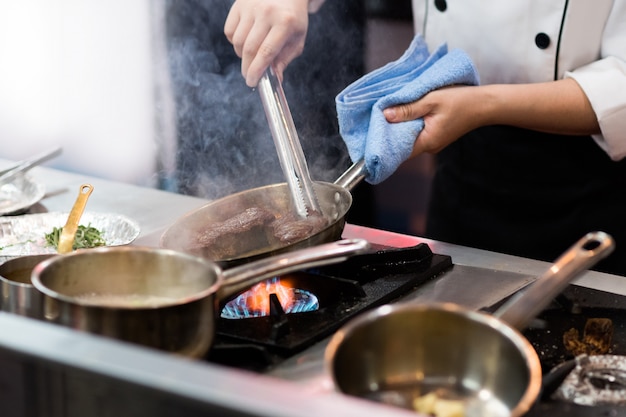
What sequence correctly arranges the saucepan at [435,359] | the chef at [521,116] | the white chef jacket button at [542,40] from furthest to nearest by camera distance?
the white chef jacket button at [542,40]
the chef at [521,116]
the saucepan at [435,359]

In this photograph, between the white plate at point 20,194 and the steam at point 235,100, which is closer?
the white plate at point 20,194

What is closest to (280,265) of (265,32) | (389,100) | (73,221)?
(73,221)

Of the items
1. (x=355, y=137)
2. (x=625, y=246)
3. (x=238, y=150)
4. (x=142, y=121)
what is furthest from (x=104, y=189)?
(x=625, y=246)

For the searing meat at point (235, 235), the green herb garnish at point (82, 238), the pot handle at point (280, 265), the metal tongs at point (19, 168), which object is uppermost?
the pot handle at point (280, 265)

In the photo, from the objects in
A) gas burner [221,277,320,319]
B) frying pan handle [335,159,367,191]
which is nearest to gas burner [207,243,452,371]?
gas burner [221,277,320,319]

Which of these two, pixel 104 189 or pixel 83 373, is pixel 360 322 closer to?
pixel 83 373

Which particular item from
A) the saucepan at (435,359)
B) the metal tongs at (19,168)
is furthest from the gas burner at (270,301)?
the metal tongs at (19,168)

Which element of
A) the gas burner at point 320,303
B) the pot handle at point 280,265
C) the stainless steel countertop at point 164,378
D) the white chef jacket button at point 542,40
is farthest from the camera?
the white chef jacket button at point 542,40

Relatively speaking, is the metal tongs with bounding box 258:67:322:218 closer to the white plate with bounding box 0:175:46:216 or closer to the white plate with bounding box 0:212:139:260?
the white plate with bounding box 0:212:139:260

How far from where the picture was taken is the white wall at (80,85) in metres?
3.02

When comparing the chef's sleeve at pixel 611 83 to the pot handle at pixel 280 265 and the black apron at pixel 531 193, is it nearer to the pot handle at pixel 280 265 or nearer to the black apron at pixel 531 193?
the black apron at pixel 531 193

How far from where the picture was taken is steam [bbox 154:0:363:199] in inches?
101

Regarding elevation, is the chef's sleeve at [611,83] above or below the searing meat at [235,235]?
above

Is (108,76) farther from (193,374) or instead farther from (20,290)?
(193,374)
